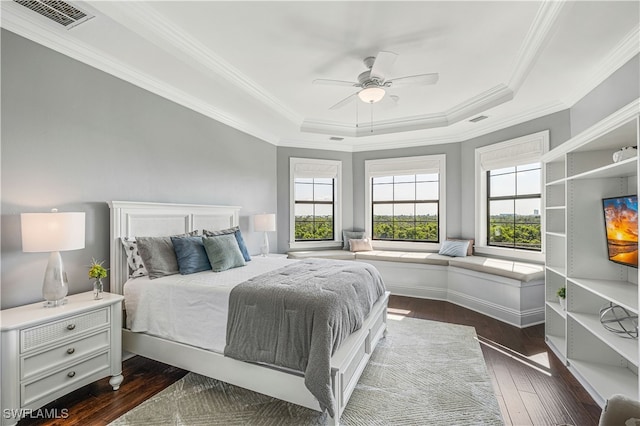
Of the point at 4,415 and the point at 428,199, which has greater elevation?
the point at 428,199

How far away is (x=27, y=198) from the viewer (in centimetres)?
213

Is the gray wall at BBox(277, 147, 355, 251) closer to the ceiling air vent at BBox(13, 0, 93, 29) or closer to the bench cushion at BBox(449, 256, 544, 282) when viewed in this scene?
the bench cushion at BBox(449, 256, 544, 282)

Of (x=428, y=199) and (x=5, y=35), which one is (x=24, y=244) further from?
(x=428, y=199)

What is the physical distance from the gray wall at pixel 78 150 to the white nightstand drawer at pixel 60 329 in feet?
1.52

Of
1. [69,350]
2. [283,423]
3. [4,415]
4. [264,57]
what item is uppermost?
[264,57]

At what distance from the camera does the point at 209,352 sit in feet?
7.11

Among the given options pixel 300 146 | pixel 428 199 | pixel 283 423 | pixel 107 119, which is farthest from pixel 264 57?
pixel 428 199

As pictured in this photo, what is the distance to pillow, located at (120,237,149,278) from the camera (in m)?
2.59

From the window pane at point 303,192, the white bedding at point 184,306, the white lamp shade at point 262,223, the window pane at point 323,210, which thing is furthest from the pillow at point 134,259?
the window pane at point 323,210

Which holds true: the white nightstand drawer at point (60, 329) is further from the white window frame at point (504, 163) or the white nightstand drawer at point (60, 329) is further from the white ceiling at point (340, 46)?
the white window frame at point (504, 163)

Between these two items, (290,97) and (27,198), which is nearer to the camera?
(27,198)

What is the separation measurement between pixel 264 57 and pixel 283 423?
119 inches

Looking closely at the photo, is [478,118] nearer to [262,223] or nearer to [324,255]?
[324,255]

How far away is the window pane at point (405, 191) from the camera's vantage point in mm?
5492
